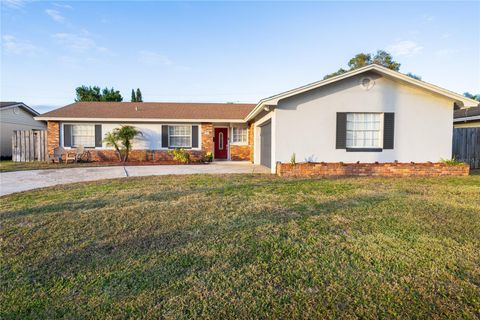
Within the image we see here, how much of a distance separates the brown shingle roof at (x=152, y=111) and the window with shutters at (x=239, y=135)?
990mm

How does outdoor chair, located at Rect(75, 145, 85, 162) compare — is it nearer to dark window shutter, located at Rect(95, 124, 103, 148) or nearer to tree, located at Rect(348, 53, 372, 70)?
dark window shutter, located at Rect(95, 124, 103, 148)

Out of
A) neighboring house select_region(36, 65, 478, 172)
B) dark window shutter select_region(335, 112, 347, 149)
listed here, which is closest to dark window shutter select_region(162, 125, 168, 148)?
neighboring house select_region(36, 65, 478, 172)

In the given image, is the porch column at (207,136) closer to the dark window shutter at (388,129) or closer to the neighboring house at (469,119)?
the dark window shutter at (388,129)

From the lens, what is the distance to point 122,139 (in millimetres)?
16125

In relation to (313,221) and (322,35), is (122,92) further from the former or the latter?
(313,221)

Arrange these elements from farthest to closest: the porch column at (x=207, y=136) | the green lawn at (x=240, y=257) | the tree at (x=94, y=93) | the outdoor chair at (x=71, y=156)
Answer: the tree at (x=94, y=93) < the porch column at (x=207, y=136) < the outdoor chair at (x=71, y=156) < the green lawn at (x=240, y=257)

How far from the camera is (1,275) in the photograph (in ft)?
10.2

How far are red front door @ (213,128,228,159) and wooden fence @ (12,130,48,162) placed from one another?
992cm

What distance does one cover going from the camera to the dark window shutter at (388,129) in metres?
11.3

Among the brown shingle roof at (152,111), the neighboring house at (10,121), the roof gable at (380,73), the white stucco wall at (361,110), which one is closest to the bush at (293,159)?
the white stucco wall at (361,110)

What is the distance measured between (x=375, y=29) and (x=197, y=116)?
32.7ft


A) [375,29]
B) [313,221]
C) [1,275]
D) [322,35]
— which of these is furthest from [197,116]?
[1,275]

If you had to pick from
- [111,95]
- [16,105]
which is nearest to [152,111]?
[16,105]

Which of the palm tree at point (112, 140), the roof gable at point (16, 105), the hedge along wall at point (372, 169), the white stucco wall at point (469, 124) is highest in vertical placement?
the roof gable at point (16, 105)
